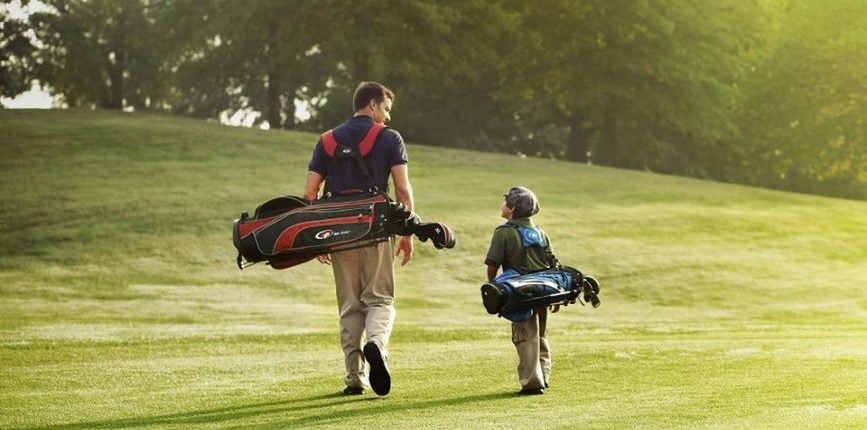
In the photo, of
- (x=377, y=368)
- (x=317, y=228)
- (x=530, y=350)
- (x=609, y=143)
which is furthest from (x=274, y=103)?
(x=377, y=368)

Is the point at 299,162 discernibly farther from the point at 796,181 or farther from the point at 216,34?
the point at 796,181

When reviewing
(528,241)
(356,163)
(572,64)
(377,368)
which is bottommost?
(377,368)

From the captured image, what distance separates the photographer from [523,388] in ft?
34.3

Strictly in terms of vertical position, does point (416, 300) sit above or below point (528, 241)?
below

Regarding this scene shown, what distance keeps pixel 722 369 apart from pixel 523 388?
8.79 ft

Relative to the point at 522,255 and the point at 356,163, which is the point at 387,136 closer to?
the point at 356,163

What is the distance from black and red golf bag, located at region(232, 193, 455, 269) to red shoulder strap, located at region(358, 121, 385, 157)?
0.40 meters

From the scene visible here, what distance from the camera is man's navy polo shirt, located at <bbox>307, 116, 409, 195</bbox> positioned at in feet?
33.1

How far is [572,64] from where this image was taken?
5659 cm

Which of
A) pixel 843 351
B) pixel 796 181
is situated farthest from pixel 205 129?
pixel 843 351

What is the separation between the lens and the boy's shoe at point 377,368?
32.0 feet

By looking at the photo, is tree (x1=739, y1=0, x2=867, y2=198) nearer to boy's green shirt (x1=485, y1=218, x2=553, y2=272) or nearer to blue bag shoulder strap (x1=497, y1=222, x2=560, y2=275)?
blue bag shoulder strap (x1=497, y1=222, x2=560, y2=275)

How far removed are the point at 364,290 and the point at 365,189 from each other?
731 mm

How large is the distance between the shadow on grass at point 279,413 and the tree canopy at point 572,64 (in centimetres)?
4405
